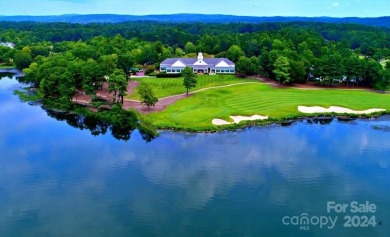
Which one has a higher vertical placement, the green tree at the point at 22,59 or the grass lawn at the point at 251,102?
the green tree at the point at 22,59

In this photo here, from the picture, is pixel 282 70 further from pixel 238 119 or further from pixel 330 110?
pixel 238 119

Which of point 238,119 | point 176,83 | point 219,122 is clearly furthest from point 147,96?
point 176,83

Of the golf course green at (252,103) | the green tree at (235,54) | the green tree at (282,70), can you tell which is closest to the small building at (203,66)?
the green tree at (235,54)

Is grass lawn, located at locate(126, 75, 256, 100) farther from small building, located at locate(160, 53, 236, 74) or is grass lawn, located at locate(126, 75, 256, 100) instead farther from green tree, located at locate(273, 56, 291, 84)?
green tree, located at locate(273, 56, 291, 84)

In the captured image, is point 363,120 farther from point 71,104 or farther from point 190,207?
point 71,104

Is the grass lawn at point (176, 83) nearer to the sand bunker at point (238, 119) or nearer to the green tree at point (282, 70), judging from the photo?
the green tree at point (282, 70)
